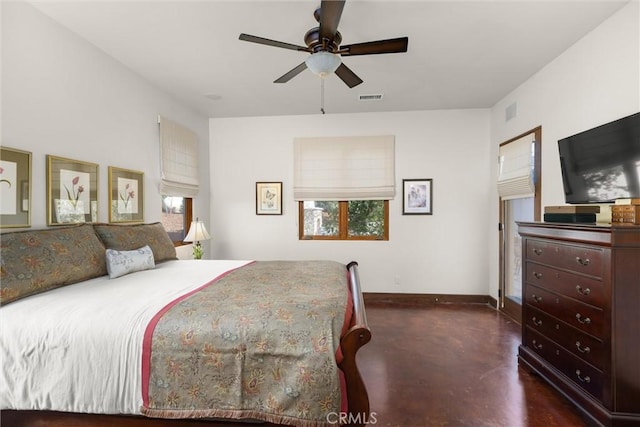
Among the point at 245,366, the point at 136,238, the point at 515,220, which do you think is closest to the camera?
the point at 245,366

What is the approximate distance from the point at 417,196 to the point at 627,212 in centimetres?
268

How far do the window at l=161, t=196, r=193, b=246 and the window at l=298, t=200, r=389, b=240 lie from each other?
1.62 m

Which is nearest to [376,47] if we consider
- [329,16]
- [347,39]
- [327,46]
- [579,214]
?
[327,46]

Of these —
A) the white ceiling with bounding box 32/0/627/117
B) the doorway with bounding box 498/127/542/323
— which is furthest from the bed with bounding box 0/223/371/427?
the doorway with bounding box 498/127/542/323

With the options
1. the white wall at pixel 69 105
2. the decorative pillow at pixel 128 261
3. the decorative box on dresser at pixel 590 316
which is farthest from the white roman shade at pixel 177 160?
the decorative box on dresser at pixel 590 316

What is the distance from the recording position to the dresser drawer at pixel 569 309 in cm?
175

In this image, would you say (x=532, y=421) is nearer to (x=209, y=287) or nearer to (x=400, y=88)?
(x=209, y=287)

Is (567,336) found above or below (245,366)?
below

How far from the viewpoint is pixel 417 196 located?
435cm

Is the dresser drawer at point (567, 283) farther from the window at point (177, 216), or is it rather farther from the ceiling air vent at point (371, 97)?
the window at point (177, 216)

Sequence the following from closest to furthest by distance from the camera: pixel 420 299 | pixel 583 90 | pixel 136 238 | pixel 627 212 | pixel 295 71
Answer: pixel 627 212 → pixel 295 71 → pixel 583 90 → pixel 136 238 → pixel 420 299

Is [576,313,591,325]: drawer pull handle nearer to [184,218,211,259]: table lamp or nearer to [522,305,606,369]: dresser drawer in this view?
[522,305,606,369]: dresser drawer

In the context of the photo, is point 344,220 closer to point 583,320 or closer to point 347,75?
point 347,75

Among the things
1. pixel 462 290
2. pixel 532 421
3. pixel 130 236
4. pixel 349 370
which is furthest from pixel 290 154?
pixel 532 421
